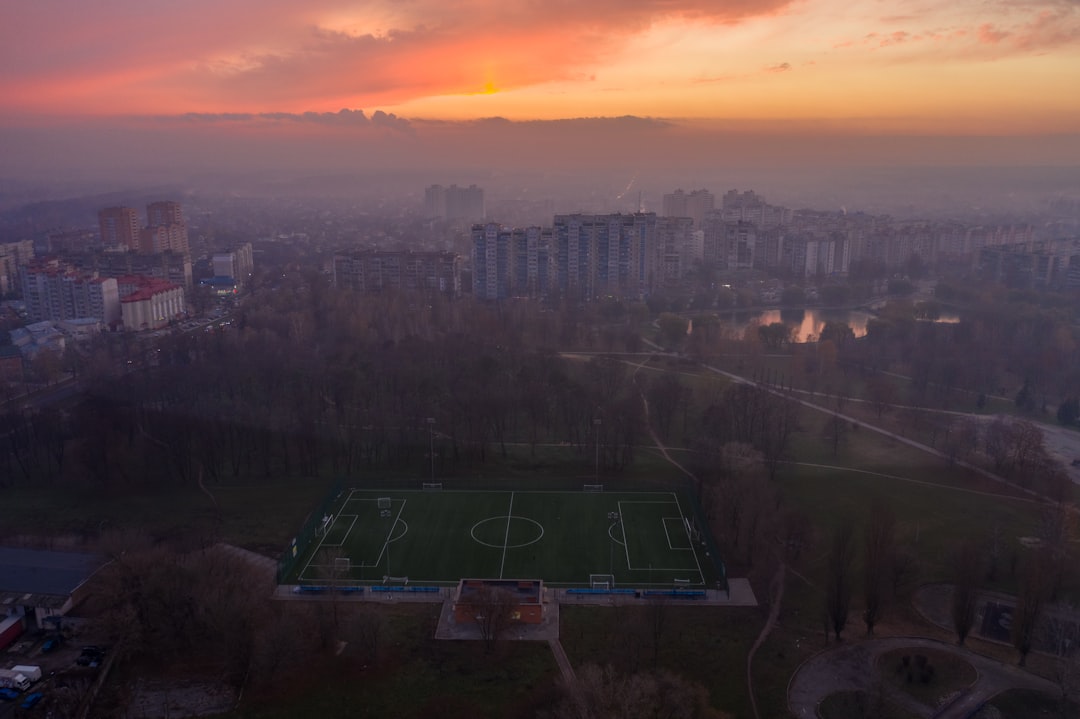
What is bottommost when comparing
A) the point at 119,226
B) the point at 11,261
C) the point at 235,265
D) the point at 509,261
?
the point at 235,265

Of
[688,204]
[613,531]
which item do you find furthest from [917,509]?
[688,204]

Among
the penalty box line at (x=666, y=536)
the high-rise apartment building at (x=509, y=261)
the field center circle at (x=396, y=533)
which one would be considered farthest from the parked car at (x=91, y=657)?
the high-rise apartment building at (x=509, y=261)

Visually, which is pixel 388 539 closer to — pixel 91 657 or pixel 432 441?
pixel 432 441

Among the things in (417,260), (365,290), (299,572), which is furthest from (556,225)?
(299,572)

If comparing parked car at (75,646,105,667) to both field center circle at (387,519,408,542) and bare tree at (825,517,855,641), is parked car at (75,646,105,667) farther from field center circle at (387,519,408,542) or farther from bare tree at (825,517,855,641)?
bare tree at (825,517,855,641)

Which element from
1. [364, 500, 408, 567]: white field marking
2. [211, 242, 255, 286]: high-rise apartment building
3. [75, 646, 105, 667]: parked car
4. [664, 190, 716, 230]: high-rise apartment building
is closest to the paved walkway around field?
[364, 500, 408, 567]: white field marking
